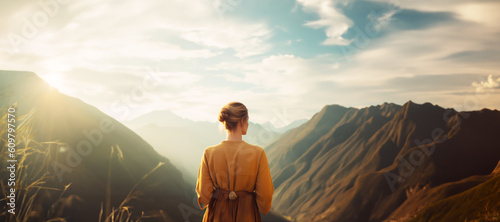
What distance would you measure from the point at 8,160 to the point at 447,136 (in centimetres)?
18603

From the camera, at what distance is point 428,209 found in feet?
346

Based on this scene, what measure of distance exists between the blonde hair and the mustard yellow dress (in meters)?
0.34

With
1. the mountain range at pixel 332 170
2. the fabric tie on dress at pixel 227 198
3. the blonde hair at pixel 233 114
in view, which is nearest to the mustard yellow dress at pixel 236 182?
the fabric tie on dress at pixel 227 198

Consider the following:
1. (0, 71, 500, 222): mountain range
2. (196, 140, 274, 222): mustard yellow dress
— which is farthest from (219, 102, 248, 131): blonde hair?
(0, 71, 500, 222): mountain range

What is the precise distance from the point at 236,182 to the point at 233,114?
3.73 feet

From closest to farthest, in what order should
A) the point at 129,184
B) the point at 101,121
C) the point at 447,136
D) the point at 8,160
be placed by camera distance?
the point at 8,160, the point at 129,184, the point at 101,121, the point at 447,136

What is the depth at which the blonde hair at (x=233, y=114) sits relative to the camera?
15.6 feet

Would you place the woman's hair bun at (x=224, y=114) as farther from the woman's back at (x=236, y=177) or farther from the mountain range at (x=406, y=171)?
the mountain range at (x=406, y=171)

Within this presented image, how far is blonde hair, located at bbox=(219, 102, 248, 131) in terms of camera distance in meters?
4.77

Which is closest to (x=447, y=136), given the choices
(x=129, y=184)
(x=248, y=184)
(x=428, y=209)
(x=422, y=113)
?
(x=422, y=113)

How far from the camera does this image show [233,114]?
4777 mm

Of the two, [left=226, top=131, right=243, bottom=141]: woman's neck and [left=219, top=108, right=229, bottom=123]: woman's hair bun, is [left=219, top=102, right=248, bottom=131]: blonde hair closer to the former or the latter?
[left=219, top=108, right=229, bottom=123]: woman's hair bun

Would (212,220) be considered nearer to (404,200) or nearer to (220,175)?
(220,175)

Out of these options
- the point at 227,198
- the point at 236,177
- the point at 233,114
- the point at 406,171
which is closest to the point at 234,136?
the point at 233,114
